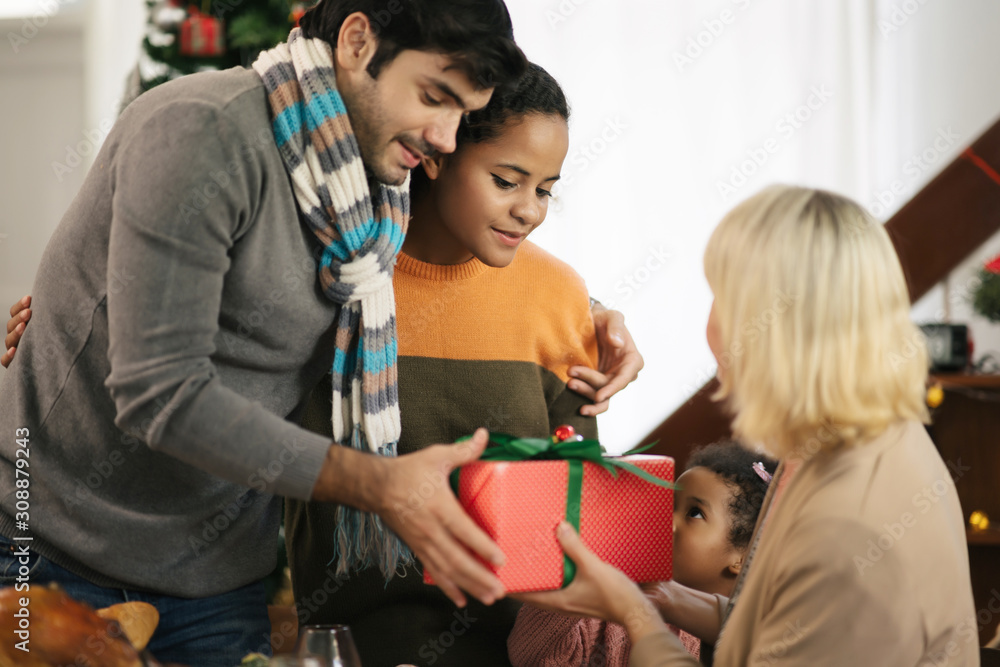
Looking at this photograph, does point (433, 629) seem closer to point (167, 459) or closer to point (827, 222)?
point (167, 459)

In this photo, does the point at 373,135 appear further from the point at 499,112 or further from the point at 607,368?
the point at 607,368

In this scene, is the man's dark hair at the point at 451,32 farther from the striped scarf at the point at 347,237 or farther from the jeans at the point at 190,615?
the jeans at the point at 190,615

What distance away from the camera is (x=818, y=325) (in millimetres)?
1005

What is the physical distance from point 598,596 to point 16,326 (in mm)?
960

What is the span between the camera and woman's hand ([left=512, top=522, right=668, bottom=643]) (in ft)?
3.69

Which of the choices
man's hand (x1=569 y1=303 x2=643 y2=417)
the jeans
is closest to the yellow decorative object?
man's hand (x1=569 y1=303 x2=643 y2=417)

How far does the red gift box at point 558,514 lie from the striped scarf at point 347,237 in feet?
0.84

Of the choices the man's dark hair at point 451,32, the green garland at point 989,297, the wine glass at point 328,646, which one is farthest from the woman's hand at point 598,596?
the green garland at point 989,297

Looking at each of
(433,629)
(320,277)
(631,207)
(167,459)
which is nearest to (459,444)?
(320,277)

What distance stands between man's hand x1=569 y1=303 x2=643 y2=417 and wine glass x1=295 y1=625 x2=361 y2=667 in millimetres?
743

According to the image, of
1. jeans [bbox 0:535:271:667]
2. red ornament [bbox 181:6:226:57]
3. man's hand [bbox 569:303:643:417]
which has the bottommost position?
jeans [bbox 0:535:271:667]

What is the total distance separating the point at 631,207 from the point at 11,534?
210cm

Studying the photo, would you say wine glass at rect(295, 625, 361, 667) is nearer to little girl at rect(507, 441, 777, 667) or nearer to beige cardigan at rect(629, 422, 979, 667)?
beige cardigan at rect(629, 422, 979, 667)

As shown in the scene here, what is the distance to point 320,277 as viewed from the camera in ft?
4.17
